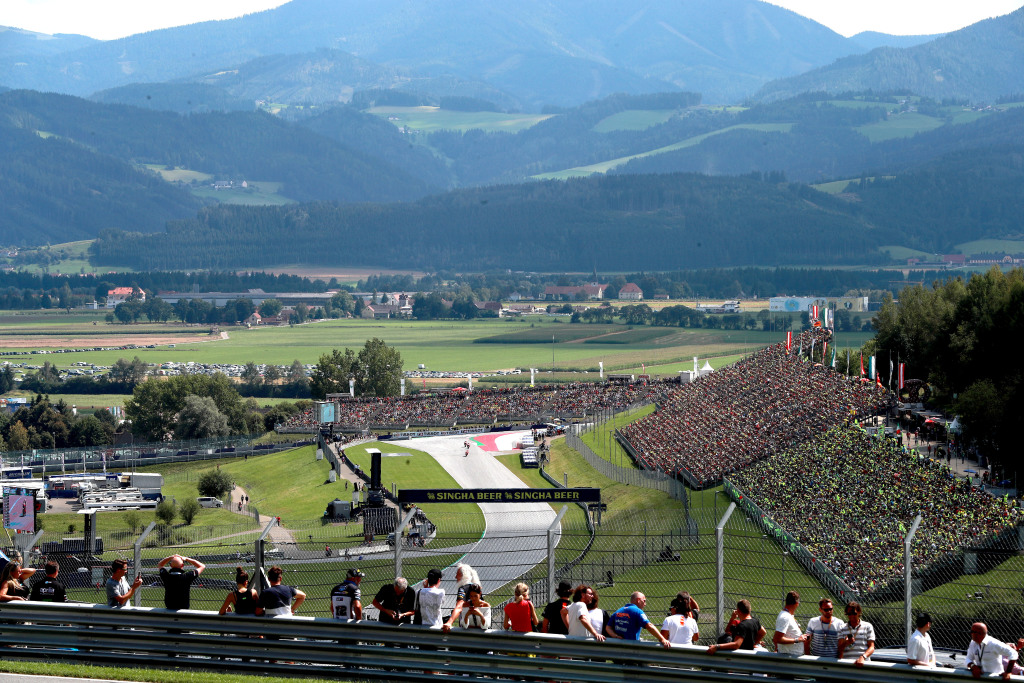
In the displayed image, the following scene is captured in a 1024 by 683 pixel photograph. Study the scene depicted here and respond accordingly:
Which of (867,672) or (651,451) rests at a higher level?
(867,672)

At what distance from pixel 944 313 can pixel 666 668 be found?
5859 cm

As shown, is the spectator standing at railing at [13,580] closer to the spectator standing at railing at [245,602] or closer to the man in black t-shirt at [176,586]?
the man in black t-shirt at [176,586]

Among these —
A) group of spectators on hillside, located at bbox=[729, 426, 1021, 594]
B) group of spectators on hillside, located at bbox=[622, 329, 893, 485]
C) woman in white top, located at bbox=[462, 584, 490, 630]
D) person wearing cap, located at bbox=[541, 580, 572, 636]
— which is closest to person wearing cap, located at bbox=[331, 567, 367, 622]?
woman in white top, located at bbox=[462, 584, 490, 630]

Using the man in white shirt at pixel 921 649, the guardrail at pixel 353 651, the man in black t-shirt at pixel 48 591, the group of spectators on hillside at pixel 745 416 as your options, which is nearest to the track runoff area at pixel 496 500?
the guardrail at pixel 353 651

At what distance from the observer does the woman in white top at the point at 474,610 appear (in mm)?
16781

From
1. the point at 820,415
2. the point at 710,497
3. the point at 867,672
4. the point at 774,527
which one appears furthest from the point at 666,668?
the point at 820,415

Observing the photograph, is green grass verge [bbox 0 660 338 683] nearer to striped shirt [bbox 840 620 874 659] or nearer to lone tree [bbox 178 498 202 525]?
striped shirt [bbox 840 620 874 659]

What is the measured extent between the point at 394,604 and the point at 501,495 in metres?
23.9

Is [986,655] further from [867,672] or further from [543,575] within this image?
[543,575]

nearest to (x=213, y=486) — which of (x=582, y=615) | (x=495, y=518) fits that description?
(x=495, y=518)

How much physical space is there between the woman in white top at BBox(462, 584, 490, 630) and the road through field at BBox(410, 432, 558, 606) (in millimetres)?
2467

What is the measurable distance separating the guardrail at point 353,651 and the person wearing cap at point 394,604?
0.21 meters

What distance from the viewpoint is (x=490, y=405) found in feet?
311

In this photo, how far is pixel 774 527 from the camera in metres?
32.7
